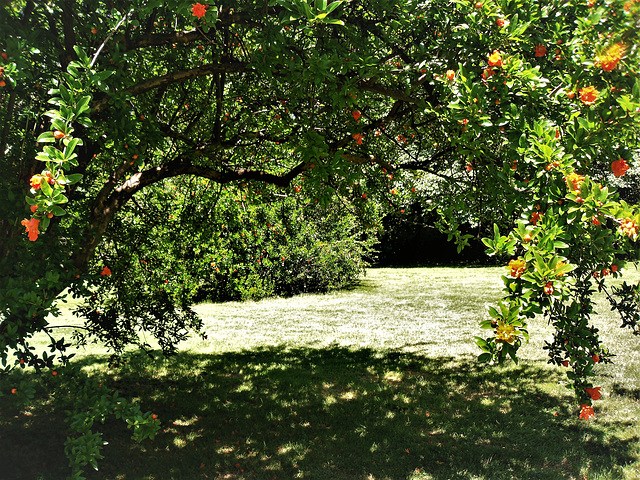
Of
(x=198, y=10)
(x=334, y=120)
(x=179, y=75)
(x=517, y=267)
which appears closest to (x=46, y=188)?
(x=198, y=10)

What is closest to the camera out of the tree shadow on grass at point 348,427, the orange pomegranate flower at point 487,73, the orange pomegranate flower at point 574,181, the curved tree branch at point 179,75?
the orange pomegranate flower at point 574,181

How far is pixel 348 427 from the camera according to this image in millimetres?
4859

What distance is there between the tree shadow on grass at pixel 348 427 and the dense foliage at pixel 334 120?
3.97 ft

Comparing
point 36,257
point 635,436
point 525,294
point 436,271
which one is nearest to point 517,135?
point 525,294

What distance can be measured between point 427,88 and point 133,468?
4323mm

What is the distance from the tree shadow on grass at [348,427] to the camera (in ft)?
13.3

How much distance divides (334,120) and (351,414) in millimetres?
3309

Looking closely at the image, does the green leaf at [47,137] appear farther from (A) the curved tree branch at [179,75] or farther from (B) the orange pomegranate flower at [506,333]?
(B) the orange pomegranate flower at [506,333]

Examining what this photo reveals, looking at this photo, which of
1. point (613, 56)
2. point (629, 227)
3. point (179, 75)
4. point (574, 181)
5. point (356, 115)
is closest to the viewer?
point (629, 227)

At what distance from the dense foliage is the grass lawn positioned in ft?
4.19

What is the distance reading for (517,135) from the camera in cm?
219

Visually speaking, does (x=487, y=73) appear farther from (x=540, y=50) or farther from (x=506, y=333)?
(x=506, y=333)

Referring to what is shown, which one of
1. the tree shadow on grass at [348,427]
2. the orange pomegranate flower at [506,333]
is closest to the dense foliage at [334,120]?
the orange pomegranate flower at [506,333]

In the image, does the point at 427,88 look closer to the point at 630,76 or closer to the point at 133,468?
the point at 630,76
